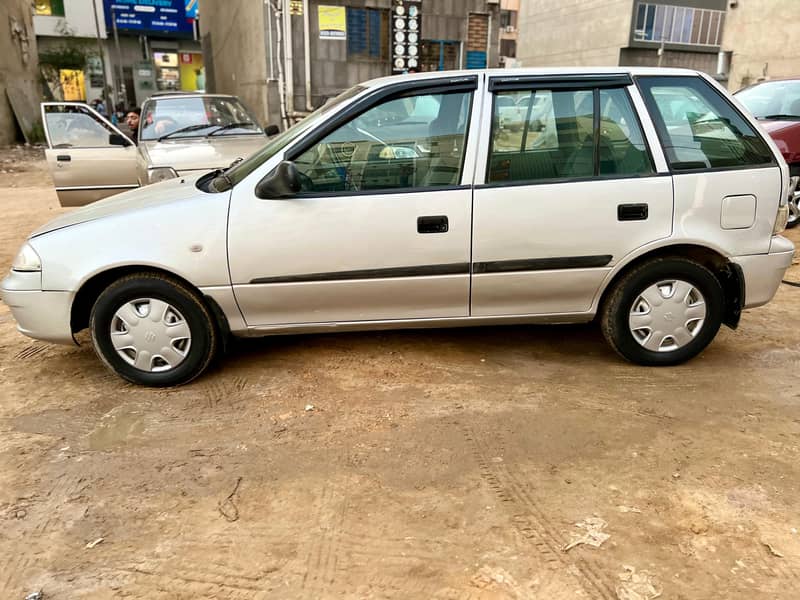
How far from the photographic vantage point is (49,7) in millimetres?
33750

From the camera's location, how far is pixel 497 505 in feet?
8.54

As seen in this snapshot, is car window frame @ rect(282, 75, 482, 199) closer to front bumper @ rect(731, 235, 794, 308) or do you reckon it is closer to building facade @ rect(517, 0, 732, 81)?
front bumper @ rect(731, 235, 794, 308)

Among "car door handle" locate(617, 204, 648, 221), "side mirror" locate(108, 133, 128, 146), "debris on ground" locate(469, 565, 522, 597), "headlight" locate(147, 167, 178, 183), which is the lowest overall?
"debris on ground" locate(469, 565, 522, 597)

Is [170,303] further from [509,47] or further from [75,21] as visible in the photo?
[509,47]

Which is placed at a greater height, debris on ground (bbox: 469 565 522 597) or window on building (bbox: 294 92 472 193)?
window on building (bbox: 294 92 472 193)

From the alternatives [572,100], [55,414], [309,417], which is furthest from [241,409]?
[572,100]

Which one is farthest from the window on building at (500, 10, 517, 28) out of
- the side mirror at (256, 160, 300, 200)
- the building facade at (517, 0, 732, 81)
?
the side mirror at (256, 160, 300, 200)

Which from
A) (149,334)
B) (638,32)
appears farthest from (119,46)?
(149,334)

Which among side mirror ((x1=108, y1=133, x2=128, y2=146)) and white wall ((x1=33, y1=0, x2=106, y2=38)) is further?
white wall ((x1=33, y1=0, x2=106, y2=38))

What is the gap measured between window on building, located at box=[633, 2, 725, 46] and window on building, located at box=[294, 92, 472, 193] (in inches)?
1482

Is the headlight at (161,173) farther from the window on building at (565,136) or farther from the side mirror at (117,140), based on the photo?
the window on building at (565,136)

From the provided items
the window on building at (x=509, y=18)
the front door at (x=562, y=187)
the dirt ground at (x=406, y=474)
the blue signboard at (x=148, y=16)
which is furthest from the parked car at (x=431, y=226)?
the window on building at (x=509, y=18)

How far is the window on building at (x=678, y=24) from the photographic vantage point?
3603 centimetres

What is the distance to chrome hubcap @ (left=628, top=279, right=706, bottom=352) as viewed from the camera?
12.1 ft
